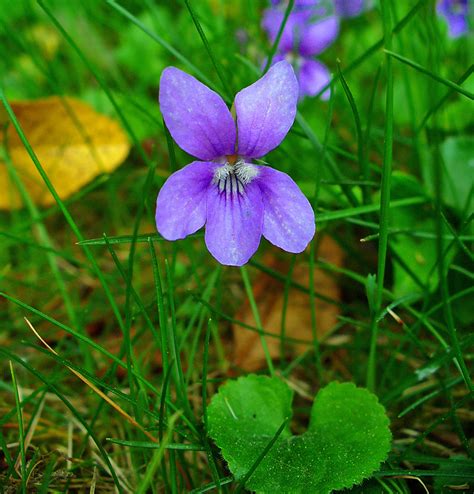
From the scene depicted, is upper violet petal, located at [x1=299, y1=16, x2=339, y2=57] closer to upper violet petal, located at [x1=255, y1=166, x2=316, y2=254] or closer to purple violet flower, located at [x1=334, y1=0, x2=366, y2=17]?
purple violet flower, located at [x1=334, y1=0, x2=366, y2=17]

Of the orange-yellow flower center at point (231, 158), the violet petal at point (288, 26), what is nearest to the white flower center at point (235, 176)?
the orange-yellow flower center at point (231, 158)

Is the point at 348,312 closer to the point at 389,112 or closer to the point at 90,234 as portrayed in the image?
the point at 389,112

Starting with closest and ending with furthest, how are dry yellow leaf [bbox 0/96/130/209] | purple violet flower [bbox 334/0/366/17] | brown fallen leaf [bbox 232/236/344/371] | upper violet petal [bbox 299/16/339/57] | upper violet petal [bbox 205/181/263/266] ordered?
upper violet petal [bbox 205/181/263/266]
brown fallen leaf [bbox 232/236/344/371]
dry yellow leaf [bbox 0/96/130/209]
upper violet petal [bbox 299/16/339/57]
purple violet flower [bbox 334/0/366/17]

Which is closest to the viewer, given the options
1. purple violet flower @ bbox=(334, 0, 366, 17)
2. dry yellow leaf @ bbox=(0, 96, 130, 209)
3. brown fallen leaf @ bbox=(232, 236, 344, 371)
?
brown fallen leaf @ bbox=(232, 236, 344, 371)

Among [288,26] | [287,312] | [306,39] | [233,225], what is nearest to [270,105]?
[233,225]

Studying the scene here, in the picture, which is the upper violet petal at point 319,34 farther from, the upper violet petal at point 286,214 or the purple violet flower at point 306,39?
the upper violet petal at point 286,214

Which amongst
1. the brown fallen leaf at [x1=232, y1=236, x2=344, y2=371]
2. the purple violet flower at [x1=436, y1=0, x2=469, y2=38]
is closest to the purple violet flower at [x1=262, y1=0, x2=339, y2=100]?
the purple violet flower at [x1=436, y1=0, x2=469, y2=38]

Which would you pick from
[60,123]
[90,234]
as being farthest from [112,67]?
[90,234]
